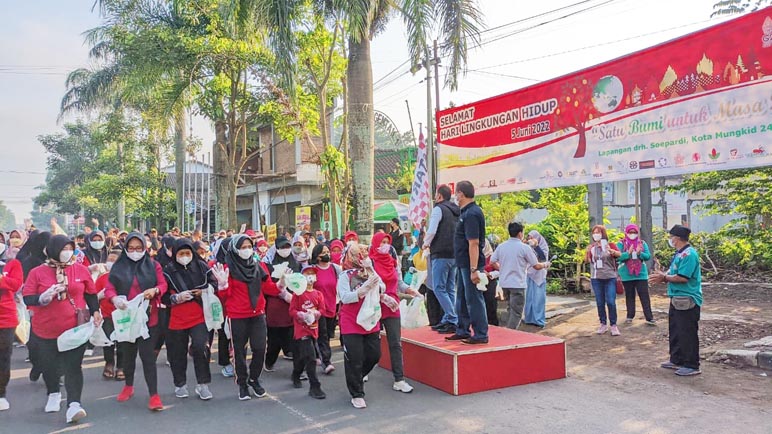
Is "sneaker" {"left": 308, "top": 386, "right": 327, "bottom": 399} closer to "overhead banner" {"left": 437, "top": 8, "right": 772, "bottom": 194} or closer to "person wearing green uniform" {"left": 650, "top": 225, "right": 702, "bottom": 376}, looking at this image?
"person wearing green uniform" {"left": 650, "top": 225, "right": 702, "bottom": 376}

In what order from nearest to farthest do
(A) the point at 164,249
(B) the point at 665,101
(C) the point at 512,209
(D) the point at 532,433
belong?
(D) the point at 532,433, (A) the point at 164,249, (B) the point at 665,101, (C) the point at 512,209

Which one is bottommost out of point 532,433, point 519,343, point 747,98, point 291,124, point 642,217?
point 532,433

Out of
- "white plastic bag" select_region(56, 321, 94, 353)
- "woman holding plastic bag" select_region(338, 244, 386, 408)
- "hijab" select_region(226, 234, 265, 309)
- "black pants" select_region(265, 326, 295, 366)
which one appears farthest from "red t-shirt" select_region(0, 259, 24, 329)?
"woman holding plastic bag" select_region(338, 244, 386, 408)

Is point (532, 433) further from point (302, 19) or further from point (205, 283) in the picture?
point (302, 19)

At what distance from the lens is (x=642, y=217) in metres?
11.9

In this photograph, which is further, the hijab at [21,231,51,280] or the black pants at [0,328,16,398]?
the hijab at [21,231,51,280]

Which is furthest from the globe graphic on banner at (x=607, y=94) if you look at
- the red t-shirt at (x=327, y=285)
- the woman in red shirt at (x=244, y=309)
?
the woman in red shirt at (x=244, y=309)

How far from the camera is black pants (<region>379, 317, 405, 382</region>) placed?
6219mm

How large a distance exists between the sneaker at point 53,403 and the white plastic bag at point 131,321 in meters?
0.84

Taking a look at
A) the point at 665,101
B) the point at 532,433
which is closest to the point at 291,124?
the point at 665,101

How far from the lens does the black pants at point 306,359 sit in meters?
6.23

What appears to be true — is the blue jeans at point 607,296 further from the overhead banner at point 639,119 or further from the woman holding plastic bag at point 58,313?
Answer: the woman holding plastic bag at point 58,313

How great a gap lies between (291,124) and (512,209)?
24.0 ft

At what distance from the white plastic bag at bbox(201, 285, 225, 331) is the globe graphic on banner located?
22.6 feet
